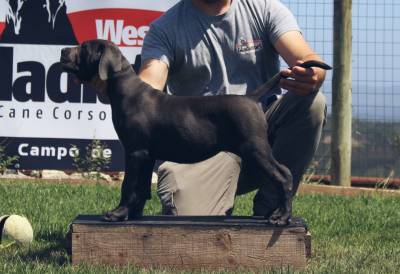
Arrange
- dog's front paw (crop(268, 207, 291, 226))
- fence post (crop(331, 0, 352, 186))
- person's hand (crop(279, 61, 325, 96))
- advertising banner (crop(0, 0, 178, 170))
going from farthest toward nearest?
advertising banner (crop(0, 0, 178, 170))
fence post (crop(331, 0, 352, 186))
person's hand (crop(279, 61, 325, 96))
dog's front paw (crop(268, 207, 291, 226))

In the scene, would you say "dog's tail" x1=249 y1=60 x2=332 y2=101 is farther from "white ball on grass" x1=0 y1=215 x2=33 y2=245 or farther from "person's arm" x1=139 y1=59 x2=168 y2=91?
"white ball on grass" x1=0 y1=215 x2=33 y2=245

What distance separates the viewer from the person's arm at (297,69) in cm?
448

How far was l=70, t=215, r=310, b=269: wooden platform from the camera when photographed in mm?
4281

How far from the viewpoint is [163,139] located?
420cm

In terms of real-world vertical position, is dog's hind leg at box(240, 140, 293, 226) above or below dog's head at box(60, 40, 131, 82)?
below

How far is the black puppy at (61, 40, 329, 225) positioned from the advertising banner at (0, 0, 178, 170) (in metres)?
4.61

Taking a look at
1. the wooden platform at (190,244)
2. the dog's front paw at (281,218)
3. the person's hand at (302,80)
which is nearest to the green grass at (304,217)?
the wooden platform at (190,244)

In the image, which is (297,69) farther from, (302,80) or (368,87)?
(368,87)

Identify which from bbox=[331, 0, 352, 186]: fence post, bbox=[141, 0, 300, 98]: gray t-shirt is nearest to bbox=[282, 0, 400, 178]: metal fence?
bbox=[331, 0, 352, 186]: fence post

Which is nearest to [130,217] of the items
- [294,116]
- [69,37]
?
[294,116]

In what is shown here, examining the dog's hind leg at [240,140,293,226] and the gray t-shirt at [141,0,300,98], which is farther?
the gray t-shirt at [141,0,300,98]

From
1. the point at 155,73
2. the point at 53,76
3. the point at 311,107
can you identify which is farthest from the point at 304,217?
the point at 53,76

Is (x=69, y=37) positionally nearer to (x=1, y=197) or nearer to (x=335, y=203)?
(x=1, y=197)

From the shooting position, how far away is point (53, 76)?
8.97 m
